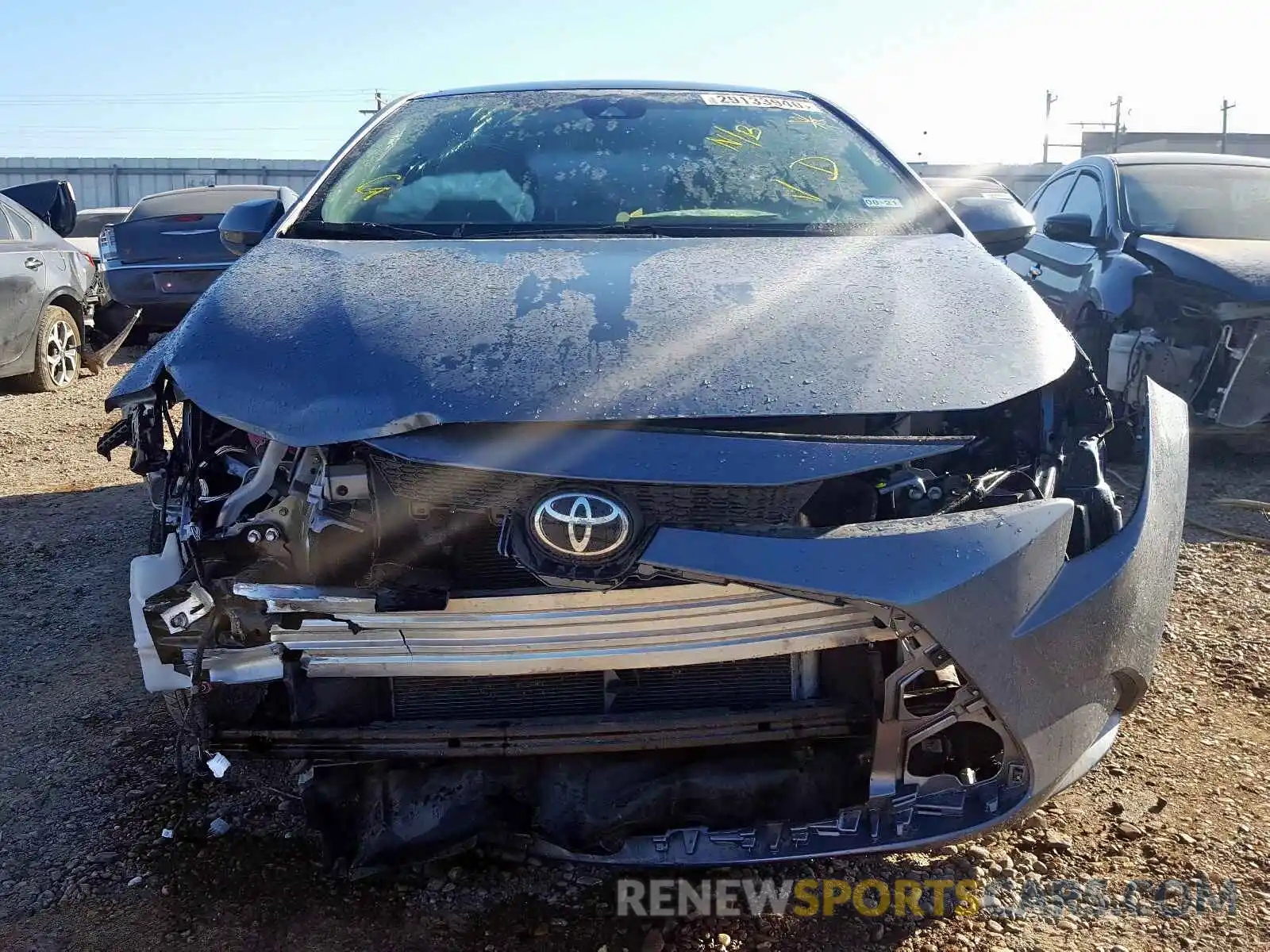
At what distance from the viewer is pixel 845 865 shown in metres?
2.25

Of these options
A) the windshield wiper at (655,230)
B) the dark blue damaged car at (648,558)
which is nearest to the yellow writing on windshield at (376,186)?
the windshield wiper at (655,230)

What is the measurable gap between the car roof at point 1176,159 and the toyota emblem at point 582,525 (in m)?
5.70

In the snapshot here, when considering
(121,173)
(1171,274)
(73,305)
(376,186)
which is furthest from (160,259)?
(121,173)

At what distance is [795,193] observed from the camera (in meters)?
3.07

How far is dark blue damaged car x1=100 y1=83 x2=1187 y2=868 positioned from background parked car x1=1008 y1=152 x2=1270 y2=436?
2.67 metres

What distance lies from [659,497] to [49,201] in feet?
24.7

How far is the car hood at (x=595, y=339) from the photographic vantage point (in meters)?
1.89

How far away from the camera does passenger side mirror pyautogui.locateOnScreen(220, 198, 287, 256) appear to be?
10.6 ft

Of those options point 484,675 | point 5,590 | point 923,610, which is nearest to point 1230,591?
point 923,610

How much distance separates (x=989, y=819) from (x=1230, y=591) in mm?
2476

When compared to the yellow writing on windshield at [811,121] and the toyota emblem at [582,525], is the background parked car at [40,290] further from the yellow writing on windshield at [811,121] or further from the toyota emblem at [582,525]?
the toyota emblem at [582,525]

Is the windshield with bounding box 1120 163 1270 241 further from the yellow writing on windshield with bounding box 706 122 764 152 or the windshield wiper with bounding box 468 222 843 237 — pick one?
the windshield wiper with bounding box 468 222 843 237

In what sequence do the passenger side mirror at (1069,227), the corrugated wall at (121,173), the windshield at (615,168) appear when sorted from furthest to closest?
the corrugated wall at (121,173) < the passenger side mirror at (1069,227) < the windshield at (615,168)

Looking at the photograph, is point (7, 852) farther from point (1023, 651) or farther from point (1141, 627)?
point (1141, 627)
